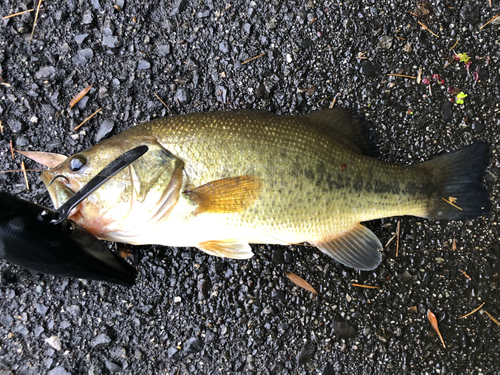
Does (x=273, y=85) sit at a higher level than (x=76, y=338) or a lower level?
higher

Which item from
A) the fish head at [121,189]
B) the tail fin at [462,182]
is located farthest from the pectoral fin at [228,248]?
the tail fin at [462,182]

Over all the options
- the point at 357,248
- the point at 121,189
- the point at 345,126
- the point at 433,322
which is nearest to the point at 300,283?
the point at 357,248

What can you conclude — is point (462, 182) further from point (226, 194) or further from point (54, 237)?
point (54, 237)

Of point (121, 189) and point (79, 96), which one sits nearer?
point (121, 189)

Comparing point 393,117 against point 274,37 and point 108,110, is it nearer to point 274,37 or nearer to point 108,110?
point 274,37

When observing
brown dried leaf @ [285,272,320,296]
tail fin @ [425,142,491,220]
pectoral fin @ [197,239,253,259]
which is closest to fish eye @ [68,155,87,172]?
pectoral fin @ [197,239,253,259]

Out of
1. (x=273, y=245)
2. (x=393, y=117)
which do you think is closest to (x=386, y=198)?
(x=393, y=117)
